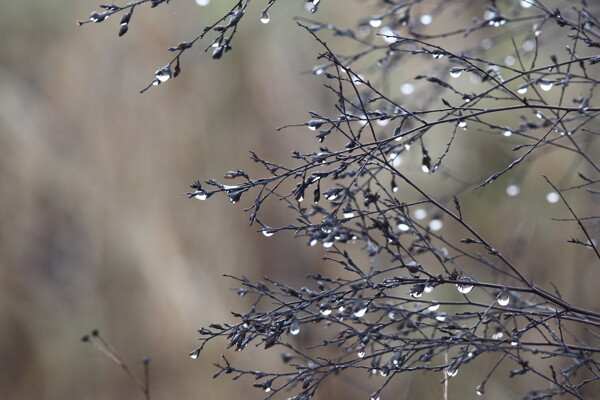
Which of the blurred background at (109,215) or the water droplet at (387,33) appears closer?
the water droplet at (387,33)

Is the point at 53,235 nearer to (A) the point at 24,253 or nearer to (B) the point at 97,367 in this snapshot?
(A) the point at 24,253

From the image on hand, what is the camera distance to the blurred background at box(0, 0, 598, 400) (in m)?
4.68

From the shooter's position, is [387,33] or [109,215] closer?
[387,33]

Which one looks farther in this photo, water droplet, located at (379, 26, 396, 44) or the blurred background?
the blurred background

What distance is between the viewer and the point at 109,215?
189 inches

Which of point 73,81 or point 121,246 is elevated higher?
point 73,81

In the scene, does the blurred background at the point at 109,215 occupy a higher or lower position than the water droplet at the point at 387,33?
higher

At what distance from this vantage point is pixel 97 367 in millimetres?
4762

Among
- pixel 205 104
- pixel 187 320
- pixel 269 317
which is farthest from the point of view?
pixel 205 104

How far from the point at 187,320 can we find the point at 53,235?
1187 millimetres

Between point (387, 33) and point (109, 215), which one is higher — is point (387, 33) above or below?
below

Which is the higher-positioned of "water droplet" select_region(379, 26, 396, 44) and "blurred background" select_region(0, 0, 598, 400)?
"blurred background" select_region(0, 0, 598, 400)

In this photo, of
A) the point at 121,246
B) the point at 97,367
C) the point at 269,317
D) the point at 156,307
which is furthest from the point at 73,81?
the point at 269,317

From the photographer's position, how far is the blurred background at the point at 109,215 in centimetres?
468
